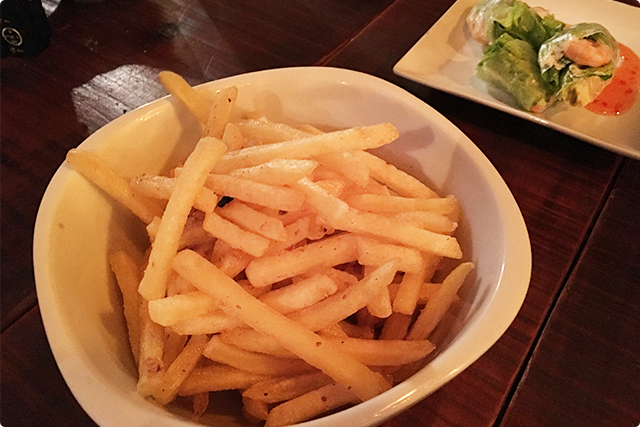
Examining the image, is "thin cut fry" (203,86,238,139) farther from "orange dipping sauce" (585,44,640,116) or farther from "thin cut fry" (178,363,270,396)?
"orange dipping sauce" (585,44,640,116)

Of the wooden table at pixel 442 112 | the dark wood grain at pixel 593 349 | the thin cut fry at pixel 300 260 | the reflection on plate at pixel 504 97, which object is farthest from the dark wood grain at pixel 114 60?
the dark wood grain at pixel 593 349

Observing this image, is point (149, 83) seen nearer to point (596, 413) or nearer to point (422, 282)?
point (422, 282)

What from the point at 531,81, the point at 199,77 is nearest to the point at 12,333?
the point at 199,77

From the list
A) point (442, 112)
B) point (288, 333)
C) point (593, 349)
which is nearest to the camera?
point (288, 333)

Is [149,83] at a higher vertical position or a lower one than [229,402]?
higher

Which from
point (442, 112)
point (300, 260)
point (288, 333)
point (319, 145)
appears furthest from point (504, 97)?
point (288, 333)

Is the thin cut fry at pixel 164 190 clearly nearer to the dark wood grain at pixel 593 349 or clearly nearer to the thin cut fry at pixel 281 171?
the thin cut fry at pixel 281 171

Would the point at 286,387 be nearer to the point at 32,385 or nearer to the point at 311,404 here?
A: the point at 311,404

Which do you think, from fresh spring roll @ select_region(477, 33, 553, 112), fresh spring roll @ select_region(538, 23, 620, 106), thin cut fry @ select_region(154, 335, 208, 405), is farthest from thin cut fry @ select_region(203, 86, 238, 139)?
fresh spring roll @ select_region(538, 23, 620, 106)
